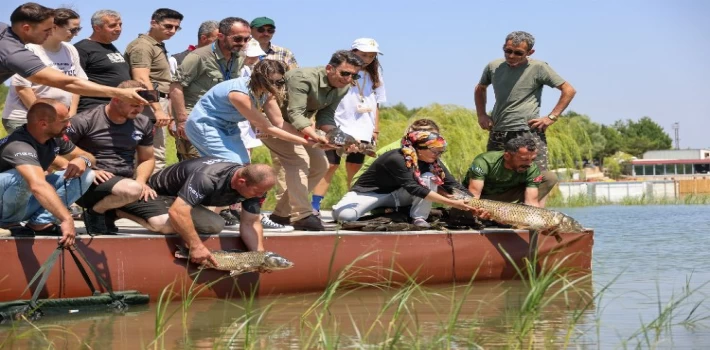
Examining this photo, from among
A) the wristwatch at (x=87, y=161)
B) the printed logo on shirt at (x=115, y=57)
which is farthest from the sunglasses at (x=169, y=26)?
the wristwatch at (x=87, y=161)

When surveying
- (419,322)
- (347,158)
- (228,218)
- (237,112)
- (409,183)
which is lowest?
(419,322)

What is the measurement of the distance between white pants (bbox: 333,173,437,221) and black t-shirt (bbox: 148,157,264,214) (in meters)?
1.57

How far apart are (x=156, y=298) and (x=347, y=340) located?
229cm

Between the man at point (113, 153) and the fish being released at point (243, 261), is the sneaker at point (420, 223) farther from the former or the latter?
the man at point (113, 153)

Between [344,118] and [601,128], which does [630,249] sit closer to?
[344,118]

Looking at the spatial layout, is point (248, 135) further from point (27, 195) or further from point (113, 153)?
point (27, 195)

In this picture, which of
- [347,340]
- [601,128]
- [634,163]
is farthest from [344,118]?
Result: [601,128]

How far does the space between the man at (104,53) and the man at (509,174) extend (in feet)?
10.4

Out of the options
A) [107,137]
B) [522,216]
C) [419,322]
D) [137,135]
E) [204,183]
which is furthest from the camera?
[522,216]

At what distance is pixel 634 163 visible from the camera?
96562 millimetres

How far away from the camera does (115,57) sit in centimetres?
1014

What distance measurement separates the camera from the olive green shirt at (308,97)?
10023 millimetres

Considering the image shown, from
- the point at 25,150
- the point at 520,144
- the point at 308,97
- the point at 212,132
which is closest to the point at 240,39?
the point at 308,97

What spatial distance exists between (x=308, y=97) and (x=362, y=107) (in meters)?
0.94
